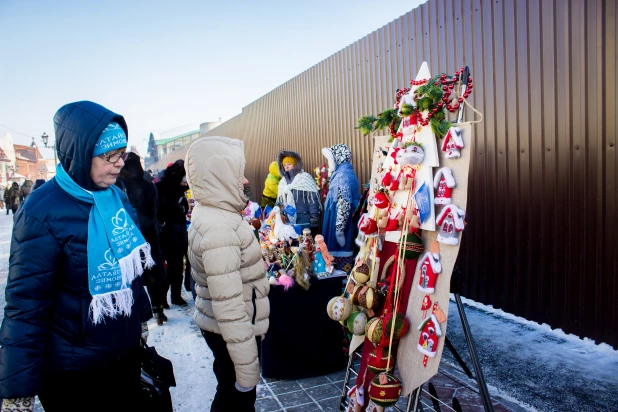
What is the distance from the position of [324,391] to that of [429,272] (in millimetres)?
1692

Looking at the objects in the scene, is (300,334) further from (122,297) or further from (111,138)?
(111,138)

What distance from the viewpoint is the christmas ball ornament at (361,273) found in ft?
8.03

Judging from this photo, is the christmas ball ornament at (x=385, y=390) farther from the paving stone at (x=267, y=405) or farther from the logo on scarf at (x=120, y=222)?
the logo on scarf at (x=120, y=222)

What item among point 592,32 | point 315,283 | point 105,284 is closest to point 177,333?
point 315,283

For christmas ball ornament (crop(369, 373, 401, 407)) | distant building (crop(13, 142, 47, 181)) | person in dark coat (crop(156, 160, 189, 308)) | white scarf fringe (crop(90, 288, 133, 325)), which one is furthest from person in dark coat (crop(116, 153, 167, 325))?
distant building (crop(13, 142, 47, 181))

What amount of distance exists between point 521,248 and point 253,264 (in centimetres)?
245

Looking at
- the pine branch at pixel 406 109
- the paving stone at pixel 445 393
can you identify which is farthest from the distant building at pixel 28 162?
the pine branch at pixel 406 109

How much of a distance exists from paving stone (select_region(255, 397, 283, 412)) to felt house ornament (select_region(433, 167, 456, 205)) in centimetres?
197

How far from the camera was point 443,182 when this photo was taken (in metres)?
2.07

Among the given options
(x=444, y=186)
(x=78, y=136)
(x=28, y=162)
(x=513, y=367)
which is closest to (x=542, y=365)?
(x=513, y=367)

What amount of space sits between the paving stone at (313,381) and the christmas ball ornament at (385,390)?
139 cm

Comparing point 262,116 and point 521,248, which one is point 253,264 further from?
point 262,116

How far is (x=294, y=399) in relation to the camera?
10.2ft

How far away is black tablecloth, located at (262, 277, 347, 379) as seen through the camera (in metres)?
3.36
